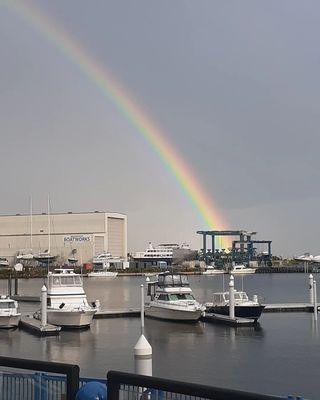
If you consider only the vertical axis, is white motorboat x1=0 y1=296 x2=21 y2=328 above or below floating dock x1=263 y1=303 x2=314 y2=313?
above

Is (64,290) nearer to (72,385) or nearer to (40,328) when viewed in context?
(40,328)

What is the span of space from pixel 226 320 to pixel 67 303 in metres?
12.3

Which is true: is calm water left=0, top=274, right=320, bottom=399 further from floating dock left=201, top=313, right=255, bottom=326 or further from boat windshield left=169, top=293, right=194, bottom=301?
boat windshield left=169, top=293, right=194, bottom=301

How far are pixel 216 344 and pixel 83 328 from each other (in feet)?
38.0

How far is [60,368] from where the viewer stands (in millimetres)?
6234

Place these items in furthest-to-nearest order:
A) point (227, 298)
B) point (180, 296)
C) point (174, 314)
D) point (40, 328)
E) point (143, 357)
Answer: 1. point (227, 298)
2. point (180, 296)
3. point (174, 314)
4. point (40, 328)
5. point (143, 357)

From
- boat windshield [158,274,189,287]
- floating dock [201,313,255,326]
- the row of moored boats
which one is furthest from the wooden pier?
boat windshield [158,274,189,287]

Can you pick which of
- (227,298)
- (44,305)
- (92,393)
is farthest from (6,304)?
(92,393)

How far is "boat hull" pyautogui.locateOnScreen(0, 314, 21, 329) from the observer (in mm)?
43375

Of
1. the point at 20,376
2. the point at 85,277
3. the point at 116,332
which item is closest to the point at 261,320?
the point at 116,332

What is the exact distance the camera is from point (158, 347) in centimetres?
3578

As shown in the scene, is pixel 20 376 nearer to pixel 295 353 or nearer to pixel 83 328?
pixel 295 353

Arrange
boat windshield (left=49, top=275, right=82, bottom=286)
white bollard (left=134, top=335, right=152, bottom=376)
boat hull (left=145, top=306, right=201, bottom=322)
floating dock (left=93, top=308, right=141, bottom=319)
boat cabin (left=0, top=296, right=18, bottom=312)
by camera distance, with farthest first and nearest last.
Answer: floating dock (left=93, top=308, right=141, bottom=319) → boat windshield (left=49, top=275, right=82, bottom=286) → boat hull (left=145, top=306, right=201, bottom=322) → boat cabin (left=0, top=296, right=18, bottom=312) → white bollard (left=134, top=335, right=152, bottom=376)

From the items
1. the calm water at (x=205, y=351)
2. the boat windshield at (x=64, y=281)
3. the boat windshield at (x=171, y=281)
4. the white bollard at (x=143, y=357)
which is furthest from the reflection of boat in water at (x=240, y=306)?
the white bollard at (x=143, y=357)
